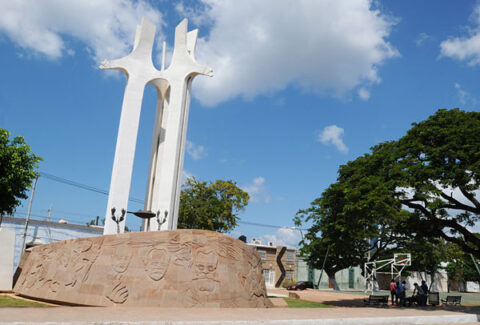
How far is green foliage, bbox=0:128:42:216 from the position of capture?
22453 mm

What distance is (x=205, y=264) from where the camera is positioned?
1350cm

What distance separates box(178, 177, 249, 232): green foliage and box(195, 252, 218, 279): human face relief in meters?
22.9

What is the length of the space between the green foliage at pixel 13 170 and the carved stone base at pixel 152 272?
33.1 feet

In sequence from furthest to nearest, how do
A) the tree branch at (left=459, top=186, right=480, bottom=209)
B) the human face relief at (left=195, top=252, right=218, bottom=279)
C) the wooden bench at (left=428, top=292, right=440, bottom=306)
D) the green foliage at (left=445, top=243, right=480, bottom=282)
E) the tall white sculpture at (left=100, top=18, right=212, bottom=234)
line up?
the green foliage at (left=445, top=243, right=480, bottom=282) < the wooden bench at (left=428, top=292, right=440, bottom=306) < the tall white sculpture at (left=100, top=18, right=212, bottom=234) < the tree branch at (left=459, top=186, right=480, bottom=209) < the human face relief at (left=195, top=252, right=218, bottom=279)

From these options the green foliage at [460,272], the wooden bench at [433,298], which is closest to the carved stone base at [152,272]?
the wooden bench at [433,298]

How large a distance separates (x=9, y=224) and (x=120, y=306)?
2967cm

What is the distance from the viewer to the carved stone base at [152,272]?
1266 centimetres

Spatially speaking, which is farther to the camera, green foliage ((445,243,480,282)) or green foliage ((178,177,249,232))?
green foliage ((445,243,480,282))

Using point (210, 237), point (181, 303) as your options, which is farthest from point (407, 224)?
point (181, 303)

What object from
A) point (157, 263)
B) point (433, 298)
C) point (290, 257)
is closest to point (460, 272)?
point (290, 257)

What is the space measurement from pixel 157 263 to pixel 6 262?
7.84m

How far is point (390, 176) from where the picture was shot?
1772cm

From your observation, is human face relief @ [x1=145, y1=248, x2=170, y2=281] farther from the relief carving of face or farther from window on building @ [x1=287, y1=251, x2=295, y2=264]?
window on building @ [x1=287, y1=251, x2=295, y2=264]

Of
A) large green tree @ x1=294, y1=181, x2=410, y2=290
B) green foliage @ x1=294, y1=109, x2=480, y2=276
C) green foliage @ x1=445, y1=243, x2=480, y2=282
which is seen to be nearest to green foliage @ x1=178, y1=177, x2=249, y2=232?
large green tree @ x1=294, y1=181, x2=410, y2=290
